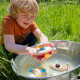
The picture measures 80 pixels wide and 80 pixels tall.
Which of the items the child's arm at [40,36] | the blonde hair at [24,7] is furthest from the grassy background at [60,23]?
the blonde hair at [24,7]

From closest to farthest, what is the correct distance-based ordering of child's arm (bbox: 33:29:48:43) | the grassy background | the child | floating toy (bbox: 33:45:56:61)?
floating toy (bbox: 33:45:56:61) < the child < child's arm (bbox: 33:29:48:43) < the grassy background

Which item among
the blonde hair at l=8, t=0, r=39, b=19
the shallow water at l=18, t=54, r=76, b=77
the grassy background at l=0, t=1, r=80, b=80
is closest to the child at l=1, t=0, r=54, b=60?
the blonde hair at l=8, t=0, r=39, b=19

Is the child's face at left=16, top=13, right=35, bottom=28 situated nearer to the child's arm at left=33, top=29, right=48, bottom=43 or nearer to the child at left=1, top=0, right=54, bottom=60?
the child at left=1, top=0, right=54, bottom=60

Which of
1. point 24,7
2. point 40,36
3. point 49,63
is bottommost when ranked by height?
point 49,63

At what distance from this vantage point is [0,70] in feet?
3.95

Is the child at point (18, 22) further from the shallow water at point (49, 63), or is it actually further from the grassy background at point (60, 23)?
the grassy background at point (60, 23)

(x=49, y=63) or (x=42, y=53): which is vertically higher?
(x=42, y=53)

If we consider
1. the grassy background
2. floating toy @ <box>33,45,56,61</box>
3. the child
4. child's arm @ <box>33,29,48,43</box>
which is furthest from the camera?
the grassy background

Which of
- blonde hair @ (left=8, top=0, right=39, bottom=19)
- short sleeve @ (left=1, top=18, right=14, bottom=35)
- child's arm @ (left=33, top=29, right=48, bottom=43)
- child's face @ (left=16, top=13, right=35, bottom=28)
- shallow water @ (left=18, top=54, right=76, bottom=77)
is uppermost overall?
blonde hair @ (left=8, top=0, right=39, bottom=19)

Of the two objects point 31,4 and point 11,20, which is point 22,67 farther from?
point 31,4

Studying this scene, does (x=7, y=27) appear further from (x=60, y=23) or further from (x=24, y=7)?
(x=60, y=23)

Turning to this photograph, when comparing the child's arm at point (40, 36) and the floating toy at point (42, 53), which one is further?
the child's arm at point (40, 36)

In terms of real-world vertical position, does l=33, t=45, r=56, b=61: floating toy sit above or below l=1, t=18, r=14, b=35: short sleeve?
below

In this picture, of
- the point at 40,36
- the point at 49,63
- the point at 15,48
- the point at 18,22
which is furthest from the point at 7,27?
the point at 49,63
